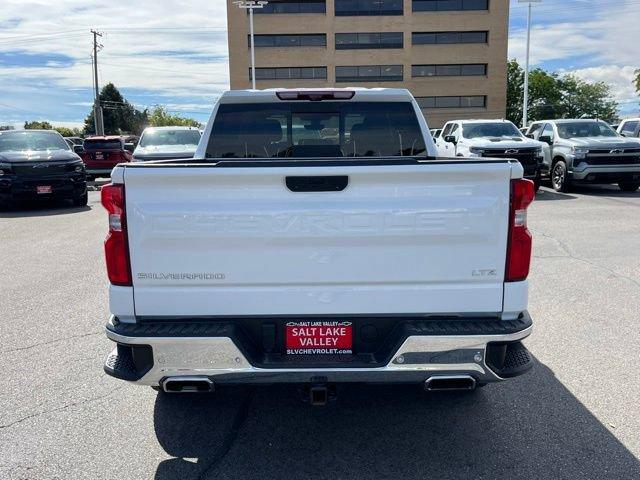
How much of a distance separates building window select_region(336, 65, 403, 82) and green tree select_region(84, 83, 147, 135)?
62.5 m

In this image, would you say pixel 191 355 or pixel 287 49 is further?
pixel 287 49

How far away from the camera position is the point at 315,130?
200 inches

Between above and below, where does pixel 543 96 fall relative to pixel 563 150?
above

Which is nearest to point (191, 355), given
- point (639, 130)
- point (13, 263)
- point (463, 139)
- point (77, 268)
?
point (77, 268)

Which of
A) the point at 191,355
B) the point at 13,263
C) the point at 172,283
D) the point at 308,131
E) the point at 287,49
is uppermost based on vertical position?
the point at 287,49

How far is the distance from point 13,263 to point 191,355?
6823 millimetres

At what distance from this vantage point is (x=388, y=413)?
3.92m

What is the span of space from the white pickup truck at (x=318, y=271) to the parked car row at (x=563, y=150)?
1212 centimetres

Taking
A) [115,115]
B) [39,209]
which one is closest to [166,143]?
[39,209]

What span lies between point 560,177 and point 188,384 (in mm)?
15860

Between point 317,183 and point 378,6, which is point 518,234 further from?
point 378,6

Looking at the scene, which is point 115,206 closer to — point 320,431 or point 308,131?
point 320,431

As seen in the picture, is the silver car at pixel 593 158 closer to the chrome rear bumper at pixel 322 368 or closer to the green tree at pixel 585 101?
the chrome rear bumper at pixel 322 368

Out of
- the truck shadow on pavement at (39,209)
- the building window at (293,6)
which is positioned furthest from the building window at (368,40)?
the truck shadow on pavement at (39,209)
